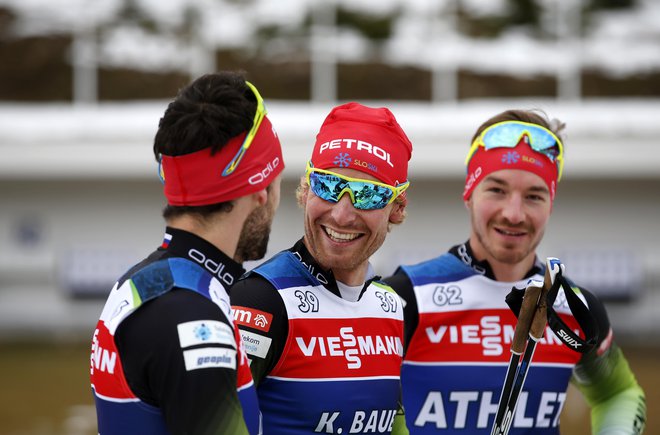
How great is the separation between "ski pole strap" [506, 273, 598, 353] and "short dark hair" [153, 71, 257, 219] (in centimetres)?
118

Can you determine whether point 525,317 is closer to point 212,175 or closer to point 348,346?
point 348,346

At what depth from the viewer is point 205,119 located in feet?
7.63

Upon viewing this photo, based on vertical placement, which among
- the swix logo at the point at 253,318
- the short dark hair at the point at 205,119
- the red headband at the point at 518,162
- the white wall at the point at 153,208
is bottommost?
the swix logo at the point at 253,318

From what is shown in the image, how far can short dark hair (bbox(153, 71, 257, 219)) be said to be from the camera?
232 cm

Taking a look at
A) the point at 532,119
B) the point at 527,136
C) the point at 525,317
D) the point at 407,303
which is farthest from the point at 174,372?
the point at 532,119

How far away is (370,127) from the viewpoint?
3047 mm

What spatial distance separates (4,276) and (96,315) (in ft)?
5.83

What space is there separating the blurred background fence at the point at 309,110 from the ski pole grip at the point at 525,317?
33.7ft

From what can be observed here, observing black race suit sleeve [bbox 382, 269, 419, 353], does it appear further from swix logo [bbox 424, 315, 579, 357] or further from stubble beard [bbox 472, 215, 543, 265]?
stubble beard [bbox 472, 215, 543, 265]

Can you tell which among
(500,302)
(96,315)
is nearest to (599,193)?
(96,315)

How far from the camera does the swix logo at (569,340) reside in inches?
116

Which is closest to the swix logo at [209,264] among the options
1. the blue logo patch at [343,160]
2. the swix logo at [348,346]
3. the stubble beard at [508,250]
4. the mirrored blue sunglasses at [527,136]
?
the swix logo at [348,346]

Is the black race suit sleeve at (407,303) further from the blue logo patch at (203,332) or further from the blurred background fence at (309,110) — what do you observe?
the blurred background fence at (309,110)

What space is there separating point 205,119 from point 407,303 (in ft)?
5.42
